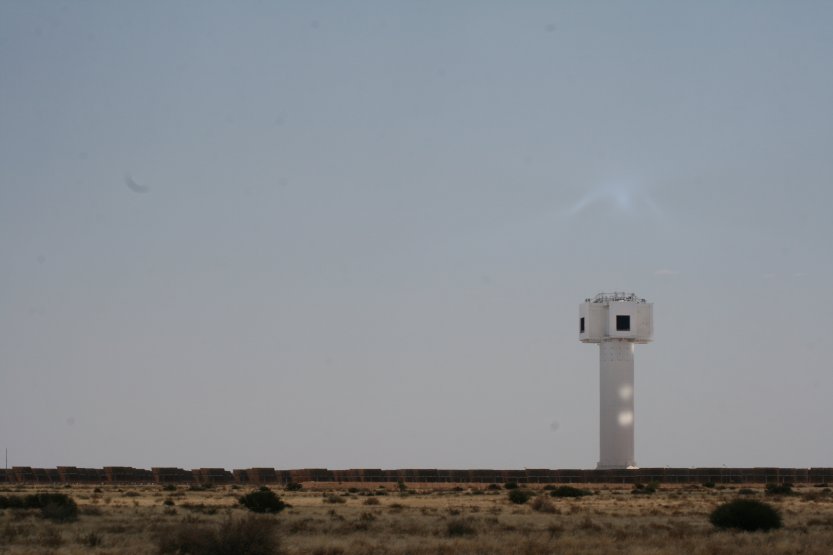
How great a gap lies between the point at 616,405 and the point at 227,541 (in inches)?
3044

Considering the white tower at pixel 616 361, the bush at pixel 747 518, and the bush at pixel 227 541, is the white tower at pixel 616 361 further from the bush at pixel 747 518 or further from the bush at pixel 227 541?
the bush at pixel 227 541

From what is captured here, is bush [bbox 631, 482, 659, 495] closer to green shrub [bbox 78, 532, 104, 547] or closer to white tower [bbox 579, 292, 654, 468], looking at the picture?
white tower [bbox 579, 292, 654, 468]

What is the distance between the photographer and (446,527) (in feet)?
124

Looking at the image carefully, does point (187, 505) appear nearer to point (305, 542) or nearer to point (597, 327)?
point (305, 542)

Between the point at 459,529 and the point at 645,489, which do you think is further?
the point at 645,489

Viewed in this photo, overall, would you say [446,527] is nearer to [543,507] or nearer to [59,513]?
[543,507]

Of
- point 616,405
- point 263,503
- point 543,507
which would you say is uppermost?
point 616,405

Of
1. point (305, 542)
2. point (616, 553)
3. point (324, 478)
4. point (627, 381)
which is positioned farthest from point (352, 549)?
point (627, 381)

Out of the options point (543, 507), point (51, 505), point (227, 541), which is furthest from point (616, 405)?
point (227, 541)

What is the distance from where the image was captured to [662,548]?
31.0 metres

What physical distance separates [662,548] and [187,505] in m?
25.9

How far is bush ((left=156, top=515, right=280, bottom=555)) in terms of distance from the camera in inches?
1140

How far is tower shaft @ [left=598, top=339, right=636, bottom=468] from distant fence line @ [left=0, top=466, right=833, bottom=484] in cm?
711

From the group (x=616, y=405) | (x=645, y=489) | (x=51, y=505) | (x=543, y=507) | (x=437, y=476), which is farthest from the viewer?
(x=616, y=405)
